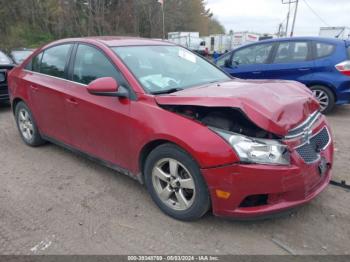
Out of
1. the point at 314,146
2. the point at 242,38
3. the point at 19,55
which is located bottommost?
the point at 242,38

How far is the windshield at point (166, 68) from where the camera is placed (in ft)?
11.1

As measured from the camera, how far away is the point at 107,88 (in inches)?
124

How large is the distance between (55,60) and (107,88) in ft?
5.33

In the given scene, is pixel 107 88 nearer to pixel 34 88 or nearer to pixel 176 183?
pixel 176 183

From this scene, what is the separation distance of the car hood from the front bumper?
313mm

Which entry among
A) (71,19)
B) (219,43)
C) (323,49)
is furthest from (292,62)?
(71,19)

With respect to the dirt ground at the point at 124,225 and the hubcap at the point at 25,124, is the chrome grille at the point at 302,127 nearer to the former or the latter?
the dirt ground at the point at 124,225

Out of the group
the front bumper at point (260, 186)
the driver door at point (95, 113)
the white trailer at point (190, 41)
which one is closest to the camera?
the front bumper at point (260, 186)

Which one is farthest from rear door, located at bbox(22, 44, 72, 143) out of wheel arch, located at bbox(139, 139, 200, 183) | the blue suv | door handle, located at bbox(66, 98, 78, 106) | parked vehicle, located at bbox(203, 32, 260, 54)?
parked vehicle, located at bbox(203, 32, 260, 54)

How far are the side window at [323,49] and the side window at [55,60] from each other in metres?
4.99

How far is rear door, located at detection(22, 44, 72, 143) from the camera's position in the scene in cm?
412

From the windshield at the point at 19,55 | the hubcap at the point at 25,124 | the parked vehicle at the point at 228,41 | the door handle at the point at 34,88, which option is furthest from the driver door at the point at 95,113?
the parked vehicle at the point at 228,41

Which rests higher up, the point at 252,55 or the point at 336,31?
the point at 252,55

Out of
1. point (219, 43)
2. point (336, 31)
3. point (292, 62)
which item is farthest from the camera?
point (219, 43)
